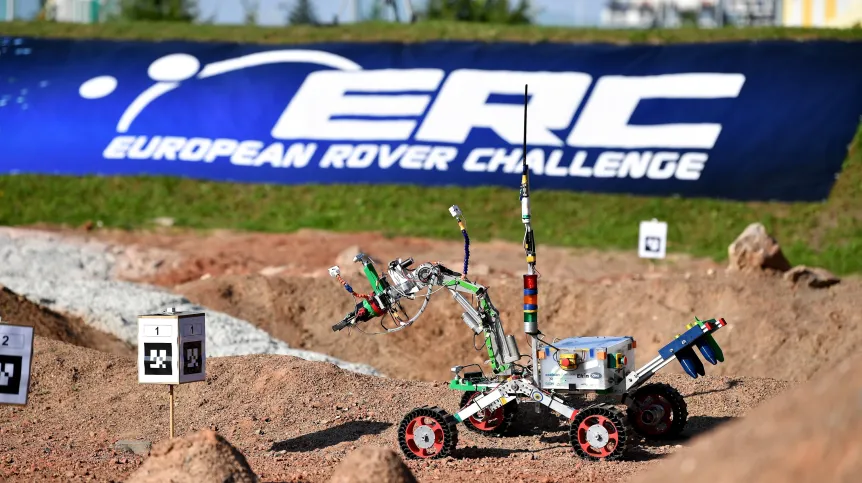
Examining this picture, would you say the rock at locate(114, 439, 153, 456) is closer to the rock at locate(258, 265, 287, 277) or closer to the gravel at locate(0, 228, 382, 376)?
the gravel at locate(0, 228, 382, 376)

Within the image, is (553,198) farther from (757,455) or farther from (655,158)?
(757,455)

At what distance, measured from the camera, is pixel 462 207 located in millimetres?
30094

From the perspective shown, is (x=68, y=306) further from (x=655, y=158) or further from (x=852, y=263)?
(x=852, y=263)

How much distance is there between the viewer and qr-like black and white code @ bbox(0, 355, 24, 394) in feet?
38.8

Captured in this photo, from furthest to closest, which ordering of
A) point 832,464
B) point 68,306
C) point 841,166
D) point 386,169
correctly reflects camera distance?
point 386,169
point 841,166
point 68,306
point 832,464

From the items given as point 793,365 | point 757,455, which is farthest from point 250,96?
point 757,455

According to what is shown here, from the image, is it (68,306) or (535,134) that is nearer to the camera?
(68,306)

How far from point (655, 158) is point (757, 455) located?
23.4 metres

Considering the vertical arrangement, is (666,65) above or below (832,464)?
below

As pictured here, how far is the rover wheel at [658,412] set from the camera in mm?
13547

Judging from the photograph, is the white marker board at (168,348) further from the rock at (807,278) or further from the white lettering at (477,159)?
the white lettering at (477,159)

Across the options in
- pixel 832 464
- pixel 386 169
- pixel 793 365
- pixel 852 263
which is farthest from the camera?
pixel 386 169

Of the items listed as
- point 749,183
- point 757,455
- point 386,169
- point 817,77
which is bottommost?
point 386,169

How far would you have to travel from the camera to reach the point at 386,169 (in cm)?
3089
